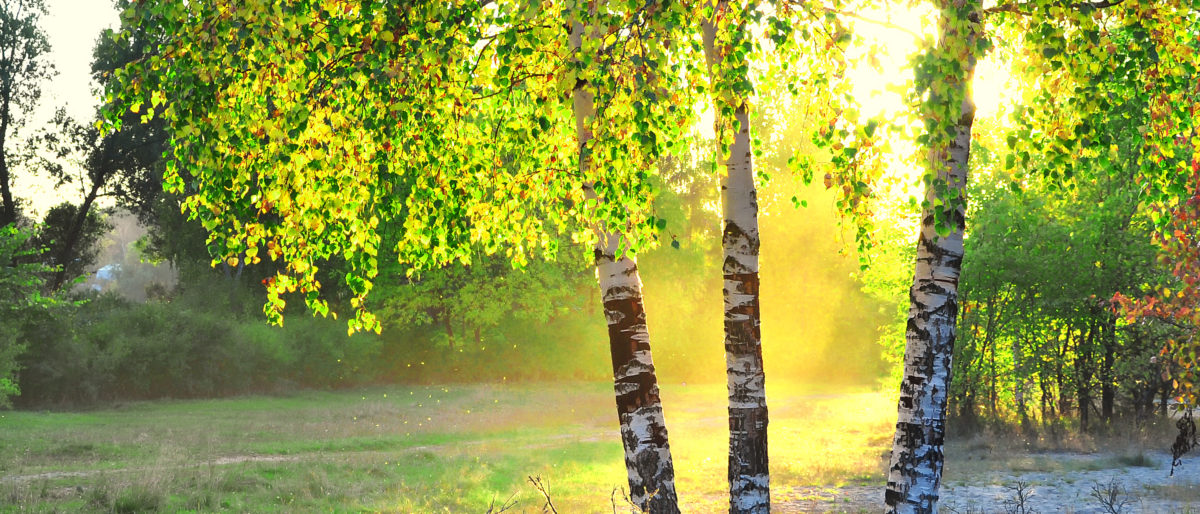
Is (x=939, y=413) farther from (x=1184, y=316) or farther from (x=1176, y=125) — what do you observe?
(x=1184, y=316)

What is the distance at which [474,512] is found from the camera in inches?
530

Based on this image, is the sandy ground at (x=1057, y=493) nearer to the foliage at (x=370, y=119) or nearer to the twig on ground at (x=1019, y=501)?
the twig on ground at (x=1019, y=501)

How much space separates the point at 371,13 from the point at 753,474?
16.1 ft

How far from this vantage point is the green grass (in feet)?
46.3

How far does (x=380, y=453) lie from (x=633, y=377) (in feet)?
45.4

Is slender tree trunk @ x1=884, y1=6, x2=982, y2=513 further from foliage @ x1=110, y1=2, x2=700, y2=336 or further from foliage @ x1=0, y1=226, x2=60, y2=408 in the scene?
foliage @ x1=0, y1=226, x2=60, y2=408

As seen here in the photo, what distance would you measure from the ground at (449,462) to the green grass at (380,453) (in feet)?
0.18

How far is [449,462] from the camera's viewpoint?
63.6 feet

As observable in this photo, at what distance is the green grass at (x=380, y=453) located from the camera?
1411 centimetres

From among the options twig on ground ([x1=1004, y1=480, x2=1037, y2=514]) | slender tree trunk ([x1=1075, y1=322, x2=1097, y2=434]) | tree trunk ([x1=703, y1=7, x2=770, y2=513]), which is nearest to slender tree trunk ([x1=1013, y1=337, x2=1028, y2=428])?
slender tree trunk ([x1=1075, y1=322, x2=1097, y2=434])

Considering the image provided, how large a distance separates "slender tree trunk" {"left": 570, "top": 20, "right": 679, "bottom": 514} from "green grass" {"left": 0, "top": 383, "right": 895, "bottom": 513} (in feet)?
17.1

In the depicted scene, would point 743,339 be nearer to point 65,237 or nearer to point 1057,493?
point 1057,493

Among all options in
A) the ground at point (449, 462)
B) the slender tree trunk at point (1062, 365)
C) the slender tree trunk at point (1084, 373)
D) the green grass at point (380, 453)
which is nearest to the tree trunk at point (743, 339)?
the ground at point (449, 462)

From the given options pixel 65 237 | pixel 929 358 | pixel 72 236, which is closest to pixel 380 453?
pixel 929 358
